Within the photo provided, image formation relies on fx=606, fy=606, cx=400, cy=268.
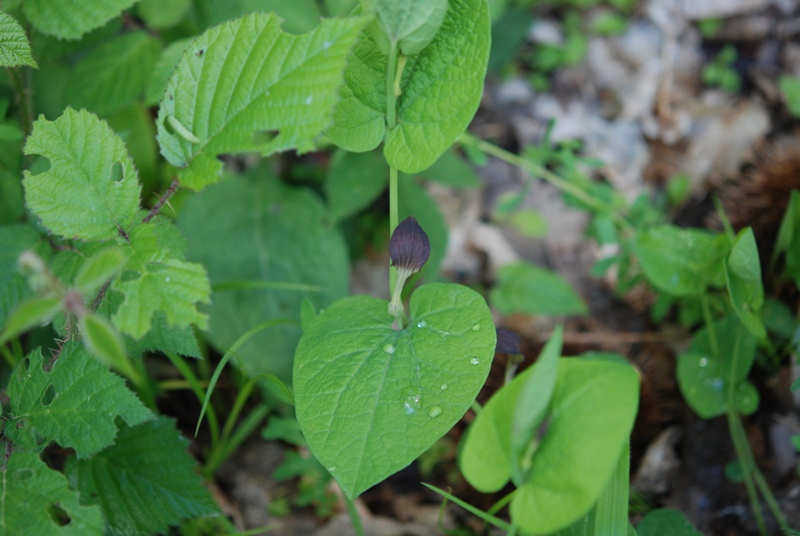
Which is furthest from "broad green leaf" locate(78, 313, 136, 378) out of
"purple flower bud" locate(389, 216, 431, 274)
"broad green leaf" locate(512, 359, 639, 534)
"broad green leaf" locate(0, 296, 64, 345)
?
"broad green leaf" locate(512, 359, 639, 534)

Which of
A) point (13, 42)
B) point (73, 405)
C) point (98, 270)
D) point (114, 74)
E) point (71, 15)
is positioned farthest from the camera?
point (114, 74)

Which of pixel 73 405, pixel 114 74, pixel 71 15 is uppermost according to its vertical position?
pixel 71 15

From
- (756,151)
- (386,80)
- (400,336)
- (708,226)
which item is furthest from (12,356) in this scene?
(756,151)

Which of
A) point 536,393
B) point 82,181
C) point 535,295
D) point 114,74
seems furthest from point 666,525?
point 114,74

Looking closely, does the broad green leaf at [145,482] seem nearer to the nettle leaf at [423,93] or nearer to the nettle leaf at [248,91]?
the nettle leaf at [248,91]

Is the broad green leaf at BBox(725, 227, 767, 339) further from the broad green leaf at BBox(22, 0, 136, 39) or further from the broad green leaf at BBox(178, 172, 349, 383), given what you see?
the broad green leaf at BBox(22, 0, 136, 39)

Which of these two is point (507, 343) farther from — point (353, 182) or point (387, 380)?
point (353, 182)

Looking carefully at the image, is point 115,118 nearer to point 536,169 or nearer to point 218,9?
point 218,9

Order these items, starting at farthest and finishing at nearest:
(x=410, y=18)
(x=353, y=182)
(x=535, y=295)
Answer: (x=535, y=295)
(x=353, y=182)
(x=410, y=18)
